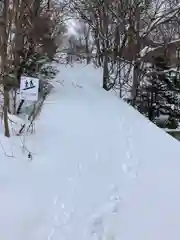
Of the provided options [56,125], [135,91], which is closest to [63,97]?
[135,91]

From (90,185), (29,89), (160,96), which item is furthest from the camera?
(160,96)

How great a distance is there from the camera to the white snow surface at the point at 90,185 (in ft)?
11.2

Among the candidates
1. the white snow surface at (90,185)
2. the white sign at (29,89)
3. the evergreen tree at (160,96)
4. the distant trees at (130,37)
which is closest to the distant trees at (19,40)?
the white sign at (29,89)

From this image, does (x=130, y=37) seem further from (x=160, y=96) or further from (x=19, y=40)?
(x=19, y=40)

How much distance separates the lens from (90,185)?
446cm

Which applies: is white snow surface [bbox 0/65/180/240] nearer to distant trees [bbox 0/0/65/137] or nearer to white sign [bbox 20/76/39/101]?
white sign [bbox 20/76/39/101]

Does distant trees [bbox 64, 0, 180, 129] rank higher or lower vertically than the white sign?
higher

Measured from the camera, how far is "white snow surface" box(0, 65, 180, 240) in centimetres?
340

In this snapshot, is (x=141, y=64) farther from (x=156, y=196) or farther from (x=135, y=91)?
(x=156, y=196)

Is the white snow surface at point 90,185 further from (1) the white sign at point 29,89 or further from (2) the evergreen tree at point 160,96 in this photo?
(2) the evergreen tree at point 160,96

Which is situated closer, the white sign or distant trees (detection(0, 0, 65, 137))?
distant trees (detection(0, 0, 65, 137))

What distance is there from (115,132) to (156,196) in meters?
3.48

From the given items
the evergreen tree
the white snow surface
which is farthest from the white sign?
the evergreen tree

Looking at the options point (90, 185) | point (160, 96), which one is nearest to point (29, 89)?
point (90, 185)
